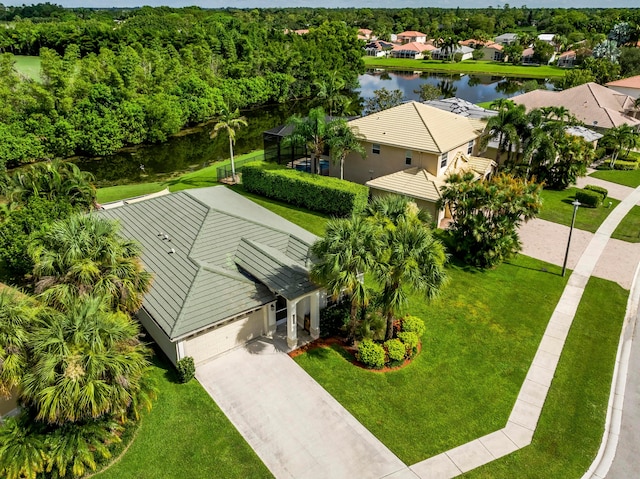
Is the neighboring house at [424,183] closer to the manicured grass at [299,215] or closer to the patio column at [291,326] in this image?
the manicured grass at [299,215]

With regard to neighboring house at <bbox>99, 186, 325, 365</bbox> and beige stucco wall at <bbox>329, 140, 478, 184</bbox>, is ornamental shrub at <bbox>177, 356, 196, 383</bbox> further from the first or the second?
beige stucco wall at <bbox>329, 140, 478, 184</bbox>

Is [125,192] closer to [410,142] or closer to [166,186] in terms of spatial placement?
[166,186]

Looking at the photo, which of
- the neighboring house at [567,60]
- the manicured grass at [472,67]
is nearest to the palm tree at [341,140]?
the manicured grass at [472,67]

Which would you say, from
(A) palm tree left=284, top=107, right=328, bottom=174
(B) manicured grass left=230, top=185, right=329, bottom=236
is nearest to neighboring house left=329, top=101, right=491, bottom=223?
(A) palm tree left=284, top=107, right=328, bottom=174

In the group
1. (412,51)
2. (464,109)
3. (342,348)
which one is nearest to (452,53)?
(412,51)

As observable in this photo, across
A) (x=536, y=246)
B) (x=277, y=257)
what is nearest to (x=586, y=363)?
(x=536, y=246)

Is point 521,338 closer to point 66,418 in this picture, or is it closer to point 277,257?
point 277,257
